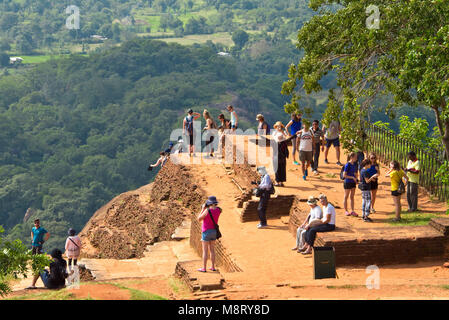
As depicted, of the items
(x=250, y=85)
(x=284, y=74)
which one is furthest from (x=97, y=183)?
(x=284, y=74)

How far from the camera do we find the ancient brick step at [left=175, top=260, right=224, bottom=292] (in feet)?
32.6

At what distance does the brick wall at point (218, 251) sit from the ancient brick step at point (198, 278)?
136 cm

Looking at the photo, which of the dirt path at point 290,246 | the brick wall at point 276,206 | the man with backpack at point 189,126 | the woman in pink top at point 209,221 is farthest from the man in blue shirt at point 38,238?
the man with backpack at point 189,126

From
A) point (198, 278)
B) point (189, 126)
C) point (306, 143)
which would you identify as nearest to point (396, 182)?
point (306, 143)

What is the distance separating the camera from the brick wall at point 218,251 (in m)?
12.2

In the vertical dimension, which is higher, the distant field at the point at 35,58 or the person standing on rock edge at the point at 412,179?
the distant field at the point at 35,58

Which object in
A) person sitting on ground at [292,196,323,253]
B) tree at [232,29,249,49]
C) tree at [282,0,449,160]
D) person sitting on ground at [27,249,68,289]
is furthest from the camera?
tree at [232,29,249,49]

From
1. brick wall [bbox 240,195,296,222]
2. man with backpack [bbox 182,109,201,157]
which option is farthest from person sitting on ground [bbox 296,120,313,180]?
man with backpack [bbox 182,109,201,157]

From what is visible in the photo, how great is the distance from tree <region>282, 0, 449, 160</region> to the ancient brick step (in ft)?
18.2

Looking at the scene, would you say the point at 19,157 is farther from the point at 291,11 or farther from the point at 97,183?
the point at 291,11

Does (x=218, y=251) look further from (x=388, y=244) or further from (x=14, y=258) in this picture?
(x=14, y=258)

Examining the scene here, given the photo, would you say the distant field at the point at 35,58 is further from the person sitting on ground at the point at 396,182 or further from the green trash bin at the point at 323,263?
the green trash bin at the point at 323,263

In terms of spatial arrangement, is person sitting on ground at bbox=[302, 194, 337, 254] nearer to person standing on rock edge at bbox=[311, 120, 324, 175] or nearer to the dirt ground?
the dirt ground
